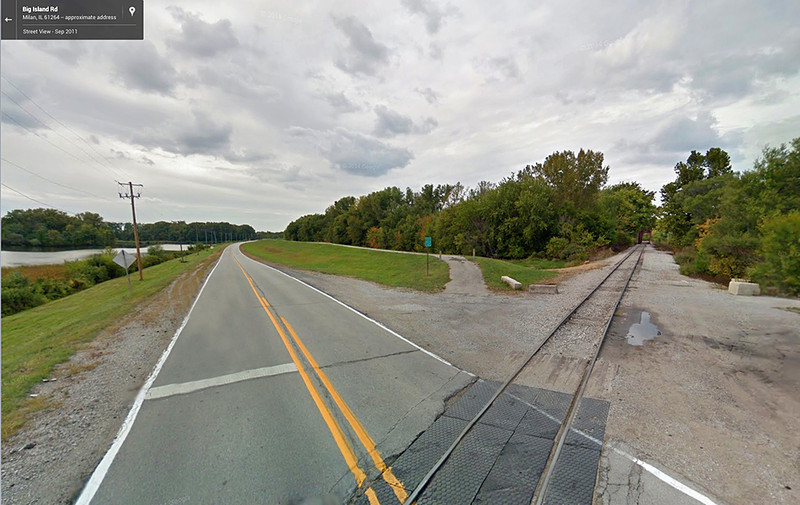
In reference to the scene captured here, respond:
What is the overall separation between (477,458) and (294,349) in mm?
4489

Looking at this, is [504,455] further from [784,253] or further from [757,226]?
[757,226]

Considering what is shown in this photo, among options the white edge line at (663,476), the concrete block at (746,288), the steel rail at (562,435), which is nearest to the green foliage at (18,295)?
the steel rail at (562,435)

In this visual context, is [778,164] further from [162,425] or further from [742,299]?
[162,425]

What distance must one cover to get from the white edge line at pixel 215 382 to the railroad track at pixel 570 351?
10.9 ft

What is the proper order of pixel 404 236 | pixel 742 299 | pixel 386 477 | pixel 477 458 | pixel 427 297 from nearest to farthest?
1. pixel 386 477
2. pixel 477 458
3. pixel 742 299
4. pixel 427 297
5. pixel 404 236

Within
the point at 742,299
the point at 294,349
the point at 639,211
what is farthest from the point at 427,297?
the point at 639,211

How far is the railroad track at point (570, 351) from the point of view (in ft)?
9.50

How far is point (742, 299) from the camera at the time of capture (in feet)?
36.3

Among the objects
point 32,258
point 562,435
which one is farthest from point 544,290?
point 32,258

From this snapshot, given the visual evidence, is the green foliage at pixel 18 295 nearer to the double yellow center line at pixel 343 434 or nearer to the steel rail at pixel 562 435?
A: the double yellow center line at pixel 343 434

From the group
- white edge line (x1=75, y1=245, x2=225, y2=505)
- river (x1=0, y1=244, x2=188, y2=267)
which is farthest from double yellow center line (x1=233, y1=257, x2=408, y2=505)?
river (x1=0, y1=244, x2=188, y2=267)

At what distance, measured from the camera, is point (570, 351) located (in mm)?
6297

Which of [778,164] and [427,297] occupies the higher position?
[778,164]

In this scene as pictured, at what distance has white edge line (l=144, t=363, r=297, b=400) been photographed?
4.47 metres
